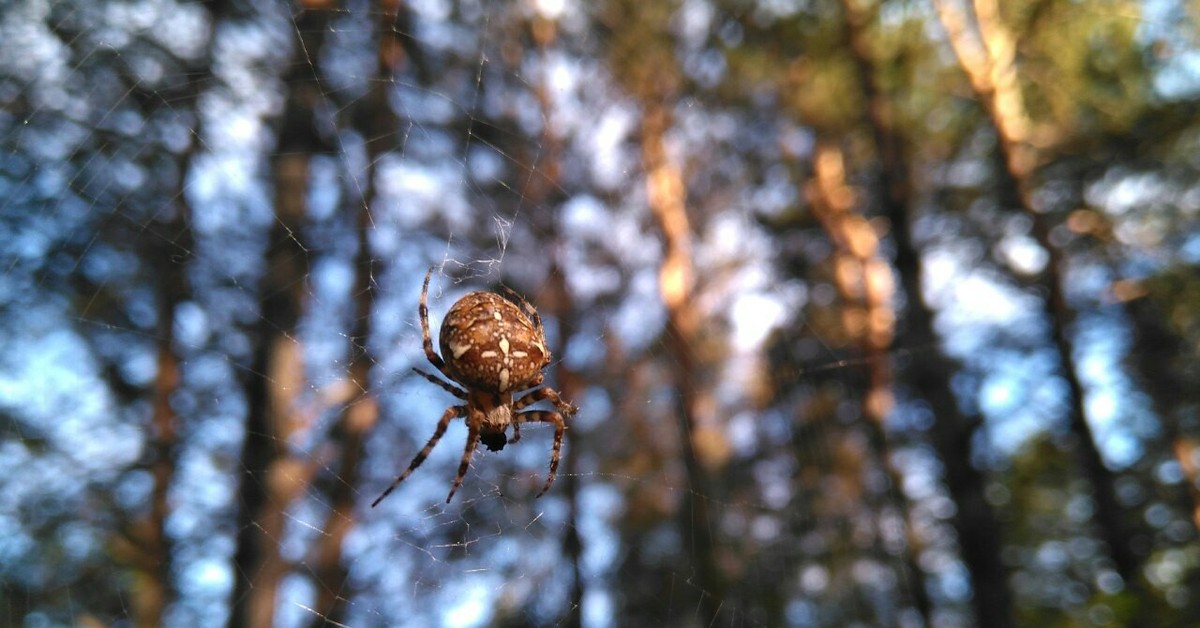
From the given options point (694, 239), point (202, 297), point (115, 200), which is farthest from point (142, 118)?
point (694, 239)

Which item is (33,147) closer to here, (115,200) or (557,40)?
(115,200)

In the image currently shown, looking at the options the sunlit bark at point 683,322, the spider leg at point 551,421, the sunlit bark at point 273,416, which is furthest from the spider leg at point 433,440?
the sunlit bark at point 683,322

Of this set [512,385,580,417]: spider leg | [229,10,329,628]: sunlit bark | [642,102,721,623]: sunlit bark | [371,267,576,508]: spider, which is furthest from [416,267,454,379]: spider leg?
[642,102,721,623]: sunlit bark

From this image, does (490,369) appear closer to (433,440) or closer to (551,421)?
(433,440)

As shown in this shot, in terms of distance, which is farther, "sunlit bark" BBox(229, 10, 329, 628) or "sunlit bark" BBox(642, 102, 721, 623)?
"sunlit bark" BBox(642, 102, 721, 623)

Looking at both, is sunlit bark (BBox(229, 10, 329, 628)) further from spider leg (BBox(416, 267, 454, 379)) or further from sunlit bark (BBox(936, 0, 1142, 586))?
sunlit bark (BBox(936, 0, 1142, 586))

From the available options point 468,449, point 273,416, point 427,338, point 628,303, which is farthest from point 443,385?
point 628,303
